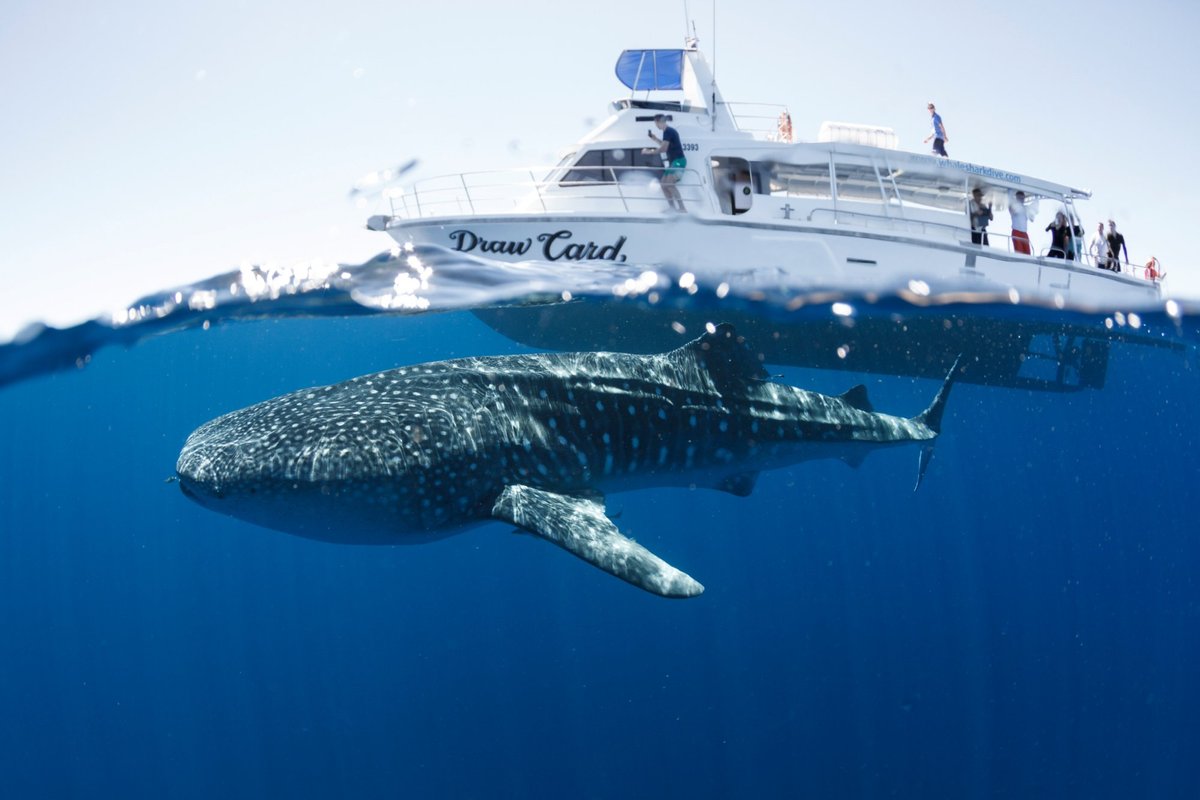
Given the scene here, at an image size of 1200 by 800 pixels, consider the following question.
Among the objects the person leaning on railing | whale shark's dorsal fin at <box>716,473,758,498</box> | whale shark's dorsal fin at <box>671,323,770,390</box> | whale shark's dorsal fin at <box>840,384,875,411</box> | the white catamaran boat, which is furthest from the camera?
the person leaning on railing

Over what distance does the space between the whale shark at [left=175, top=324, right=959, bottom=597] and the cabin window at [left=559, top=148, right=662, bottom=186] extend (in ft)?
24.7

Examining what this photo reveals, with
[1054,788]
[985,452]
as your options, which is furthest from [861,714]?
[985,452]

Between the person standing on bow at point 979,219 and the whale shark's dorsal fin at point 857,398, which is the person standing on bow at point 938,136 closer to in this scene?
the person standing on bow at point 979,219

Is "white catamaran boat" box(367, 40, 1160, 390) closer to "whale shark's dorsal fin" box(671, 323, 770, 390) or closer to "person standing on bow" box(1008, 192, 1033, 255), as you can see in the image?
"person standing on bow" box(1008, 192, 1033, 255)

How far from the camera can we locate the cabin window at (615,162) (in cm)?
1360

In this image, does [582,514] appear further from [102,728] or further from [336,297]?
[102,728]

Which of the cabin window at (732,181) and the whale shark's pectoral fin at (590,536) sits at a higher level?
the cabin window at (732,181)

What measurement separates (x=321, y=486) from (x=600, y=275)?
28.6 feet

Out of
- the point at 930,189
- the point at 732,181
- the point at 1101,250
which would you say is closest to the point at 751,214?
the point at 732,181

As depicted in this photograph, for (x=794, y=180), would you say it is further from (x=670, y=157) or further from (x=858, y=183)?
(x=670, y=157)

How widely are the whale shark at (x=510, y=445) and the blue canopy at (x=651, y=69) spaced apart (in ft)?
32.1

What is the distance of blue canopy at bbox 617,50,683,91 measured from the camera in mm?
14961

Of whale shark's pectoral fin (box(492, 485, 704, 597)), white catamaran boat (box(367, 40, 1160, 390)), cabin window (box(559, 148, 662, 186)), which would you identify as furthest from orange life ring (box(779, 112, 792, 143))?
whale shark's pectoral fin (box(492, 485, 704, 597))

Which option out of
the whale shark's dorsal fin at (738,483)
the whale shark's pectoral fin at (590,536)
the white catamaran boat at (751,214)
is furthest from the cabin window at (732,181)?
the whale shark's pectoral fin at (590,536)
